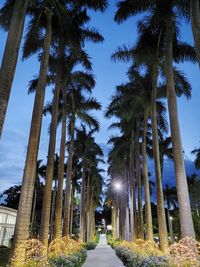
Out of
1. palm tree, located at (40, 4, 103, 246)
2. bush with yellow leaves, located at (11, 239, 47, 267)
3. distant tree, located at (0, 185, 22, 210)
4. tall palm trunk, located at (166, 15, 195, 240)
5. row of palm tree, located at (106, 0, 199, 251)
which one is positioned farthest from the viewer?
distant tree, located at (0, 185, 22, 210)

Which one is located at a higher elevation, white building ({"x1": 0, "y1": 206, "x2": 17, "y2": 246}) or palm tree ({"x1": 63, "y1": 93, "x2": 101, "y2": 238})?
palm tree ({"x1": 63, "y1": 93, "x2": 101, "y2": 238})

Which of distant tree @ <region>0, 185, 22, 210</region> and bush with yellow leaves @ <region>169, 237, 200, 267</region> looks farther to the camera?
distant tree @ <region>0, 185, 22, 210</region>

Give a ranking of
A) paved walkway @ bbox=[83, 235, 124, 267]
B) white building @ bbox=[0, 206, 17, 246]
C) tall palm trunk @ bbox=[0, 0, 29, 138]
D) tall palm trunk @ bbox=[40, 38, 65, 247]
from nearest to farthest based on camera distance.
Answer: tall palm trunk @ bbox=[0, 0, 29, 138] → tall palm trunk @ bbox=[40, 38, 65, 247] → paved walkway @ bbox=[83, 235, 124, 267] → white building @ bbox=[0, 206, 17, 246]

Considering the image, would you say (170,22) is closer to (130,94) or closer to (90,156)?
(130,94)

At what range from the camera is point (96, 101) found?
20922 millimetres

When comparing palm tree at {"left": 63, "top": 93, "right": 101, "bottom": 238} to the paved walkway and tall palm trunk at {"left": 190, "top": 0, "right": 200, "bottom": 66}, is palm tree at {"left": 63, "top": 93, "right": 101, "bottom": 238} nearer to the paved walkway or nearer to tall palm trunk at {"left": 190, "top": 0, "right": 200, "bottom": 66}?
the paved walkway

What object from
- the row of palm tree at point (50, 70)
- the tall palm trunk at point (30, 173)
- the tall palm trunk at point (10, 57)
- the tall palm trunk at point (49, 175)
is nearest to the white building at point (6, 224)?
the row of palm tree at point (50, 70)

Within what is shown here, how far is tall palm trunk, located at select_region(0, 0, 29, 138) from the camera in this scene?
23.3ft

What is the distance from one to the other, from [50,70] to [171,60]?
26.1ft

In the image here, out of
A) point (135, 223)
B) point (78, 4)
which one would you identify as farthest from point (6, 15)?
point (135, 223)

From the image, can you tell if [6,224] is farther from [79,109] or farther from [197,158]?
[197,158]

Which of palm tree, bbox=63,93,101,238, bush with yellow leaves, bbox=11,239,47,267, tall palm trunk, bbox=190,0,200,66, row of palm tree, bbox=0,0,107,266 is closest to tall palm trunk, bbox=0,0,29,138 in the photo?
row of palm tree, bbox=0,0,107,266

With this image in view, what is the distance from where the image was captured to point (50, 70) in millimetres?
16062

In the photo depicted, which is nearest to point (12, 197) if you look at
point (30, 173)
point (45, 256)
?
point (30, 173)
